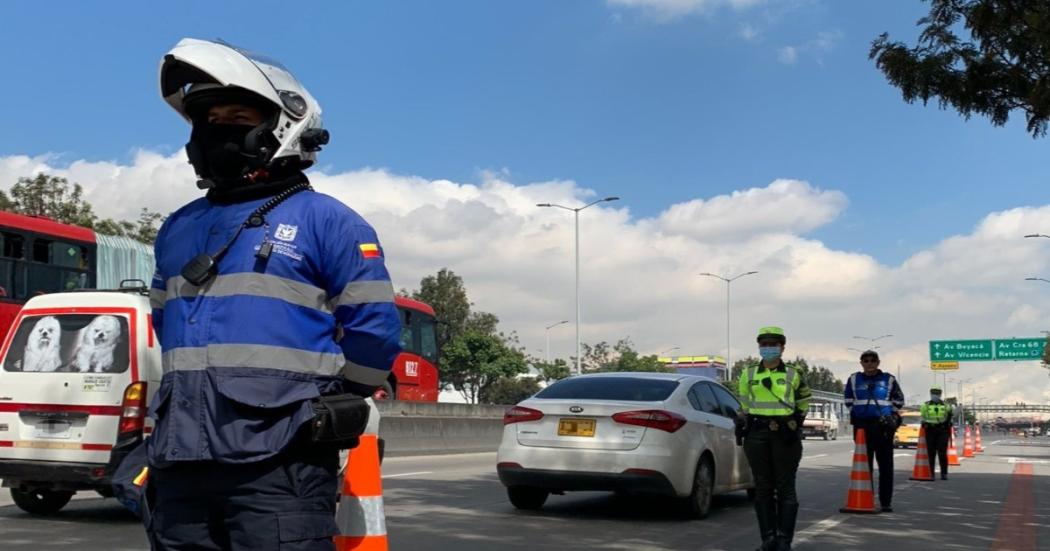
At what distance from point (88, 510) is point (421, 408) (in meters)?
17.2

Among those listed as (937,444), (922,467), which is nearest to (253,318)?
(922,467)

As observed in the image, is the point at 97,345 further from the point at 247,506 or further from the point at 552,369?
the point at 552,369

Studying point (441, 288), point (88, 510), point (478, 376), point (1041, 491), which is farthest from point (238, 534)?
point (441, 288)

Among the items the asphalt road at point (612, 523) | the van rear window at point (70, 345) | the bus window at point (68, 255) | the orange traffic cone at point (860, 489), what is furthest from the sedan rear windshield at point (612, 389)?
the bus window at point (68, 255)

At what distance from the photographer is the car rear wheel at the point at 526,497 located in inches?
450

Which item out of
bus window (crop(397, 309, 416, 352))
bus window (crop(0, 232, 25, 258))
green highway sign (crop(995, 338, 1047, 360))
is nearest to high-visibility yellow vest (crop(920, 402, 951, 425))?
bus window (crop(0, 232, 25, 258))

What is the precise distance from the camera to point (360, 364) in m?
3.07

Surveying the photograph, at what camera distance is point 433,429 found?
26.5m

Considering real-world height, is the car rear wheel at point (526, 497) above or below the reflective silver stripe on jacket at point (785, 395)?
below

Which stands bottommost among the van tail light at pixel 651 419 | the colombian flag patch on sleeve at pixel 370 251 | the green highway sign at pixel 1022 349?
the van tail light at pixel 651 419

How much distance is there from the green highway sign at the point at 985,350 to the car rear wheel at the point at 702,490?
65170 mm

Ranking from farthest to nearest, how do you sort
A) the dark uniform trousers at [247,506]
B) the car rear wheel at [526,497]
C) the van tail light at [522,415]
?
the car rear wheel at [526,497], the van tail light at [522,415], the dark uniform trousers at [247,506]

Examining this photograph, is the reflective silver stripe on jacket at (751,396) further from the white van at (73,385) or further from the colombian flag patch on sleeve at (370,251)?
the colombian flag patch on sleeve at (370,251)

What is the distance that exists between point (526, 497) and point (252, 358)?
8.84m
